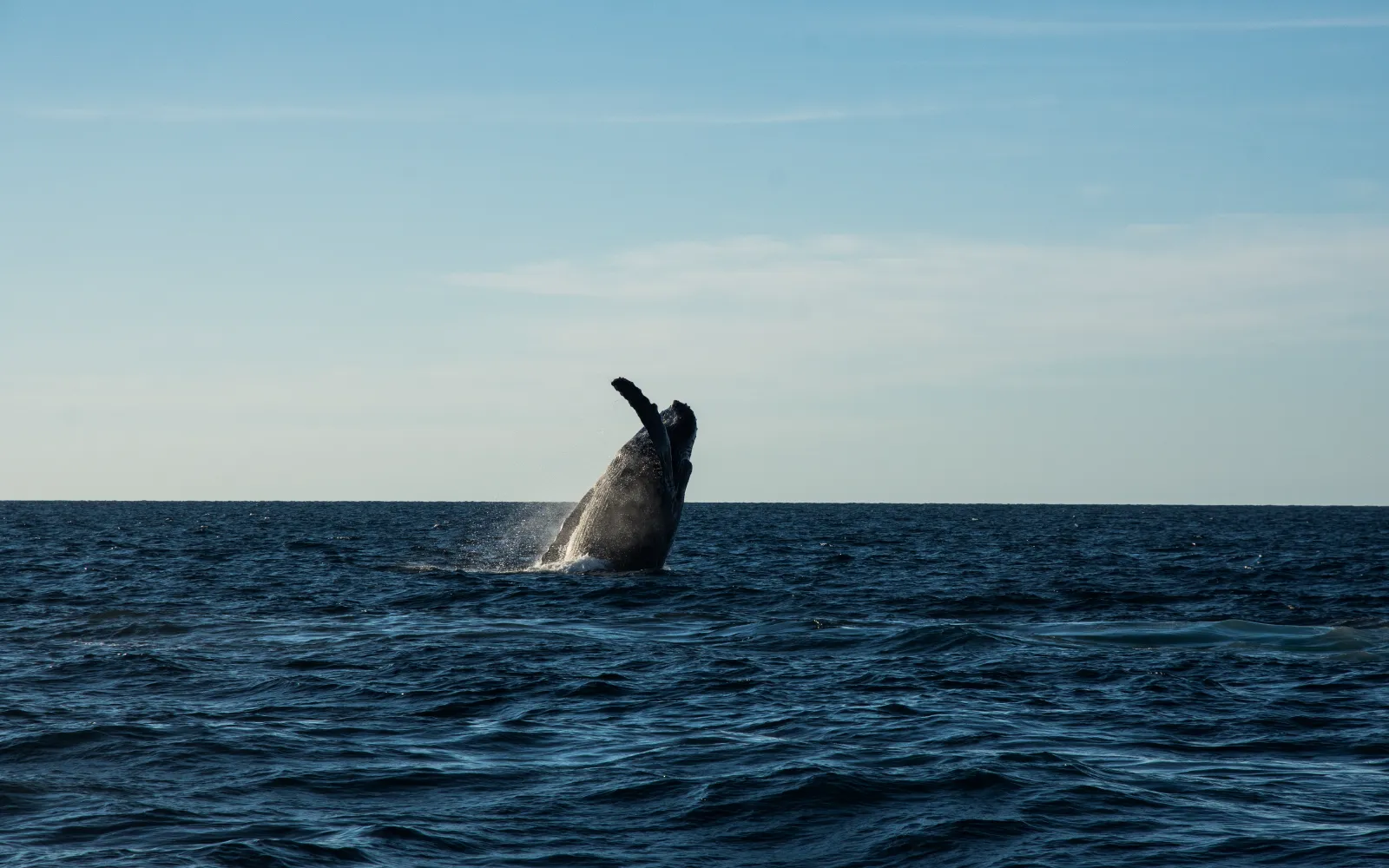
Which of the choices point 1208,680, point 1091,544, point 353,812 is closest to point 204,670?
point 353,812

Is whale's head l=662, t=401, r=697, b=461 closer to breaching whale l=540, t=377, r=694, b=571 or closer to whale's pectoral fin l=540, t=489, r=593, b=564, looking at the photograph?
breaching whale l=540, t=377, r=694, b=571

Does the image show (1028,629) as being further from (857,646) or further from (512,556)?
(512,556)

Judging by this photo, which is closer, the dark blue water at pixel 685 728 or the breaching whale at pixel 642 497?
the dark blue water at pixel 685 728

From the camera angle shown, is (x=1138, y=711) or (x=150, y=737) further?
(x=1138, y=711)

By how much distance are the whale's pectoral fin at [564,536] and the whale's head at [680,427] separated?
7.25 feet

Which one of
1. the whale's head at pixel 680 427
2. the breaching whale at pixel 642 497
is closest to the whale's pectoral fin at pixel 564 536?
the breaching whale at pixel 642 497

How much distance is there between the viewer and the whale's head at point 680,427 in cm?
2423

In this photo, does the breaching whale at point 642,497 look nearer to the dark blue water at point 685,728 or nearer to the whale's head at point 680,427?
the whale's head at point 680,427

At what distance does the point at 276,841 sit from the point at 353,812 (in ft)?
2.80

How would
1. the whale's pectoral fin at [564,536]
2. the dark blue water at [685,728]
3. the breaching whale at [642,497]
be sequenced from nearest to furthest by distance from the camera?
the dark blue water at [685,728]
the breaching whale at [642,497]
the whale's pectoral fin at [564,536]

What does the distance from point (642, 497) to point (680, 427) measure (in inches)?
54.8

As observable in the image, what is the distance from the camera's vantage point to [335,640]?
17188 millimetres

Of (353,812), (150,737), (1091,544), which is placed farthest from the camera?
(1091,544)

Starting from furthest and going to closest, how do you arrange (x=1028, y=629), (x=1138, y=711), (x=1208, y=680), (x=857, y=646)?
1. (x=1028, y=629)
2. (x=857, y=646)
3. (x=1208, y=680)
4. (x=1138, y=711)
